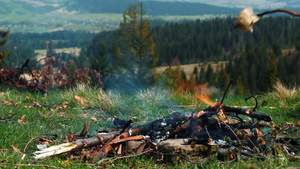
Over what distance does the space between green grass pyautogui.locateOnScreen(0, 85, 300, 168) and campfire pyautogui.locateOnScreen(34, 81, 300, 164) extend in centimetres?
11

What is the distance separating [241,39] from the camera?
4697 inches

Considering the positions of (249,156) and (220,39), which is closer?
(249,156)

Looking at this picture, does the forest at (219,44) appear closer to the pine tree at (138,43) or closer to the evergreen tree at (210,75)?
the evergreen tree at (210,75)

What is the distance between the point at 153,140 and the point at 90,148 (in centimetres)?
76

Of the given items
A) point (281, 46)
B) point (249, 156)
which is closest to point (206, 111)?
point (249, 156)

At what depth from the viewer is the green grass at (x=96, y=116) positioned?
2.96m

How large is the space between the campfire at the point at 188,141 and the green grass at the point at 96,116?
0.11 metres

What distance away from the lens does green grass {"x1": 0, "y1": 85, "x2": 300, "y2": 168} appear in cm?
296

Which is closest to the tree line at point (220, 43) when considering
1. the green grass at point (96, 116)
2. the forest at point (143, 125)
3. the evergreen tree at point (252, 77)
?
the evergreen tree at point (252, 77)

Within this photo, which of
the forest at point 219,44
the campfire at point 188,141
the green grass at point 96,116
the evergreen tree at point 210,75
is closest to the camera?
the green grass at point 96,116

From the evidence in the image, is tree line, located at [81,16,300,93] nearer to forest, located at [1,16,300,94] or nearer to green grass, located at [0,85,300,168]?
forest, located at [1,16,300,94]

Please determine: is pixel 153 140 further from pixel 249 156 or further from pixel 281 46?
pixel 281 46

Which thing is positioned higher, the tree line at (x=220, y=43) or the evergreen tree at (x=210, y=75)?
the tree line at (x=220, y=43)

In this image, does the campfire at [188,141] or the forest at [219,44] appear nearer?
the campfire at [188,141]
